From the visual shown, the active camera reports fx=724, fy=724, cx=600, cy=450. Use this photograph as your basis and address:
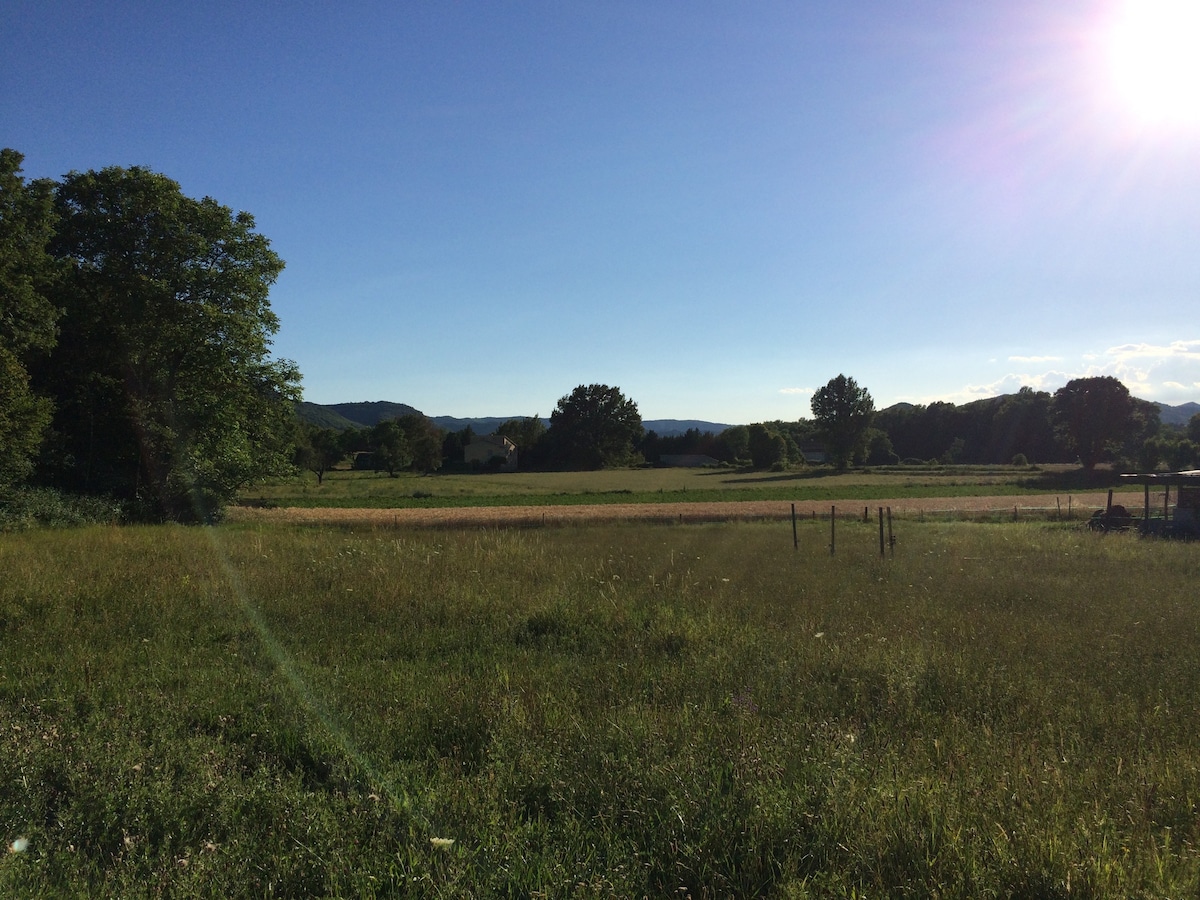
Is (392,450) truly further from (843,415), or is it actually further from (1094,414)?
(1094,414)

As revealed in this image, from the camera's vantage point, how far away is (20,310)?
21875mm

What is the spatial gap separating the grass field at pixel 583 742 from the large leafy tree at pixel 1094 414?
74947 mm

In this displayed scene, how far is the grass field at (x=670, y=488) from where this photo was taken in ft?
190

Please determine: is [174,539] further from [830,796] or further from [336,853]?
[830,796]

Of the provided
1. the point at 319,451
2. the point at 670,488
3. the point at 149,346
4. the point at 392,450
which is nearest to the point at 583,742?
the point at 149,346

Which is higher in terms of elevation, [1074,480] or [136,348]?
[136,348]

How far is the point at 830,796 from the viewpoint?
142 inches

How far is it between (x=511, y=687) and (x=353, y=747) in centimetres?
149

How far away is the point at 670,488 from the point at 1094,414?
43108 mm

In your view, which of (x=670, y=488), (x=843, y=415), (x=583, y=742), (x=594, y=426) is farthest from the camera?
(x=594, y=426)

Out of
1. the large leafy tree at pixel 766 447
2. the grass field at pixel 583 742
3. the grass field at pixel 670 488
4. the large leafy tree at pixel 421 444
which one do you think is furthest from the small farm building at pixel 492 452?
the grass field at pixel 583 742

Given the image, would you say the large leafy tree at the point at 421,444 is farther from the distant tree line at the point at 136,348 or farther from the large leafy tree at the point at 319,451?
the distant tree line at the point at 136,348

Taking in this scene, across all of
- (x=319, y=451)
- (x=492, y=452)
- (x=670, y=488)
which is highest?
(x=319, y=451)

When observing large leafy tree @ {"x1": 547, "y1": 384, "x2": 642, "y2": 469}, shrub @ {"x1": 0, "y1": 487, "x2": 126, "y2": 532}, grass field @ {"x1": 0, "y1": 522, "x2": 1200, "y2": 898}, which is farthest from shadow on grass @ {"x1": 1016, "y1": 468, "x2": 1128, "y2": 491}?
shrub @ {"x1": 0, "y1": 487, "x2": 126, "y2": 532}
